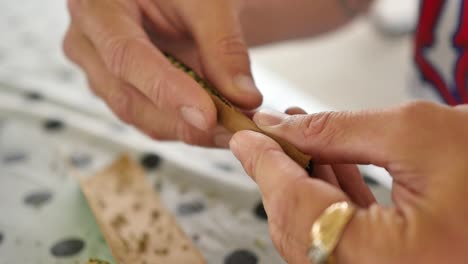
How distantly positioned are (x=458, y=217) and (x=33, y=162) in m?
0.40

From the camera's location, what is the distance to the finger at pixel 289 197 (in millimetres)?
277

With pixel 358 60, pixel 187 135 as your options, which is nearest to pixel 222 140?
pixel 187 135

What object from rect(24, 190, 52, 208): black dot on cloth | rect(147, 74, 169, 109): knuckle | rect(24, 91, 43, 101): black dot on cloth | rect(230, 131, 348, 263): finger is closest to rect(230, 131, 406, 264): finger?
rect(230, 131, 348, 263): finger

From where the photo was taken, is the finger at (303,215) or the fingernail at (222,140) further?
the fingernail at (222,140)

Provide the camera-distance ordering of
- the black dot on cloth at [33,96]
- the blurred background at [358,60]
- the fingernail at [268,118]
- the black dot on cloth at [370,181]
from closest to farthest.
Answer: the fingernail at [268,118]
the black dot on cloth at [370,181]
the black dot on cloth at [33,96]
the blurred background at [358,60]

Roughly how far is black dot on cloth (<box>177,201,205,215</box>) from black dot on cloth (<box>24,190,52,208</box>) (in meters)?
0.12

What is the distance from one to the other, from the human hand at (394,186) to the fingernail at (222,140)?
10cm

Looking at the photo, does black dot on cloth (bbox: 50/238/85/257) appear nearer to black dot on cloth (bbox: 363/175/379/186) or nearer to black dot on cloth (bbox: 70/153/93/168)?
black dot on cloth (bbox: 70/153/93/168)

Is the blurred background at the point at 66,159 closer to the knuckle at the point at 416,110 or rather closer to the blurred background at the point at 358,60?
the knuckle at the point at 416,110

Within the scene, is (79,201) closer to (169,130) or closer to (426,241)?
(169,130)

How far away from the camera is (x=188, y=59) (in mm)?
505

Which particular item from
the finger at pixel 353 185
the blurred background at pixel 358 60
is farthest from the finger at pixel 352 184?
the blurred background at pixel 358 60

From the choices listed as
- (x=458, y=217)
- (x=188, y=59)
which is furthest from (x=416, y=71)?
(x=458, y=217)

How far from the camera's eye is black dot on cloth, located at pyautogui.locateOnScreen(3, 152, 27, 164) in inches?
19.7
